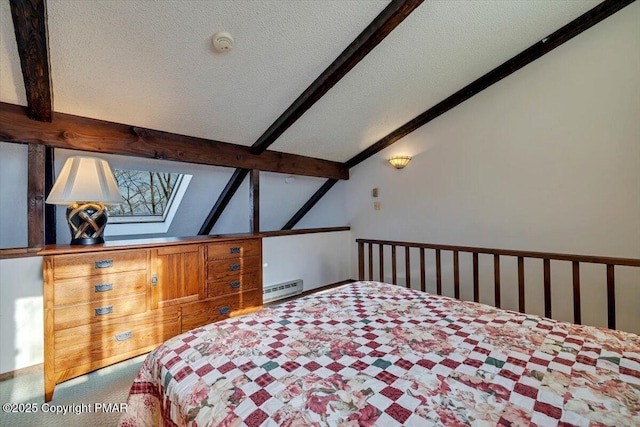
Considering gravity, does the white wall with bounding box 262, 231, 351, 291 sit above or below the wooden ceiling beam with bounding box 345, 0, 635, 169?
below

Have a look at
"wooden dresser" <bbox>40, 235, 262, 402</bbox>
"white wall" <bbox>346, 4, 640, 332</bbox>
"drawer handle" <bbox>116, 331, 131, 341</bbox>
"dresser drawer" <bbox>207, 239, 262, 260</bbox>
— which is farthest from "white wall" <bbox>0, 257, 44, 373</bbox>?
"white wall" <bbox>346, 4, 640, 332</bbox>

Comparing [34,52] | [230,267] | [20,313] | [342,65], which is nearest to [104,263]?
[20,313]

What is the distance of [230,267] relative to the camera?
274 centimetres

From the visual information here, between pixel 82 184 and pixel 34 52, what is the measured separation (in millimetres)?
808

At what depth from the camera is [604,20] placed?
2.42m

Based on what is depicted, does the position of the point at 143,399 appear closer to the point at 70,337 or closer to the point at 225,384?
the point at 225,384

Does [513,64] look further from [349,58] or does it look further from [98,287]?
[98,287]

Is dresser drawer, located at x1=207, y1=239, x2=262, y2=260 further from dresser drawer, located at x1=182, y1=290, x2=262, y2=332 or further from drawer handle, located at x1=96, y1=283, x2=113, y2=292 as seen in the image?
drawer handle, located at x1=96, y1=283, x2=113, y2=292

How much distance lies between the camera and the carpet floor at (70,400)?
161 cm

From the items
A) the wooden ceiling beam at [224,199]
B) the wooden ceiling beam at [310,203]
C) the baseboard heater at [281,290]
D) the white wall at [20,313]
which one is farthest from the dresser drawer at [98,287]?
the wooden ceiling beam at [310,203]

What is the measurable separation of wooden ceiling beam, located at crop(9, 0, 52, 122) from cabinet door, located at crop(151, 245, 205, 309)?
127 centimetres

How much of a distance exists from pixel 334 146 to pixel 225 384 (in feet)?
10.8

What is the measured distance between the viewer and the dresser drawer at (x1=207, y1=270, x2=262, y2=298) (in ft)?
8.59

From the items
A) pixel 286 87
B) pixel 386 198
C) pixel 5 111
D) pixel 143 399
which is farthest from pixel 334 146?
pixel 143 399
